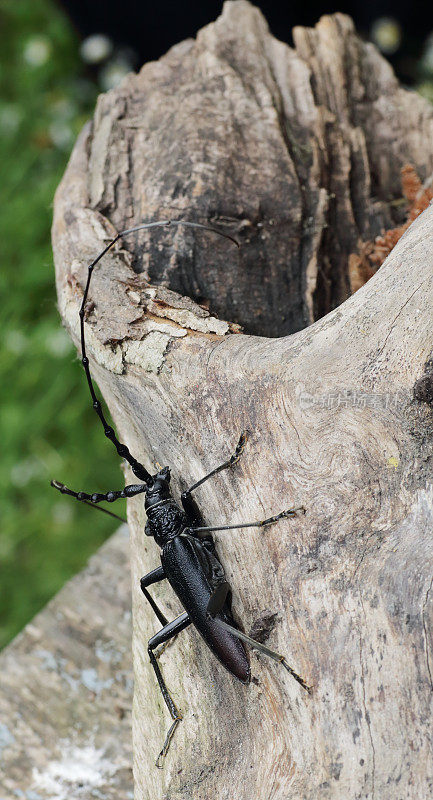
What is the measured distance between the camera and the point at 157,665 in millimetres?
2420

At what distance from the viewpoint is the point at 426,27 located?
6.07m

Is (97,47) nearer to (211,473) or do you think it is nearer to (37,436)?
(37,436)

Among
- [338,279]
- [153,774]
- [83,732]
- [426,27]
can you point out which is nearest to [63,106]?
[426,27]

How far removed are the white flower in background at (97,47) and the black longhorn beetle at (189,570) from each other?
14.2 ft

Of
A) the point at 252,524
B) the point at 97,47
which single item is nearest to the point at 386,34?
the point at 97,47

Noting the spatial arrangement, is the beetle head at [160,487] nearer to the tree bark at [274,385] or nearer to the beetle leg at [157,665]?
A: the tree bark at [274,385]

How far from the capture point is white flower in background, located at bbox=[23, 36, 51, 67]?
20.0 feet

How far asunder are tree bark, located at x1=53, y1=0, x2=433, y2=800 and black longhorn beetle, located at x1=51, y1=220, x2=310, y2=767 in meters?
0.04

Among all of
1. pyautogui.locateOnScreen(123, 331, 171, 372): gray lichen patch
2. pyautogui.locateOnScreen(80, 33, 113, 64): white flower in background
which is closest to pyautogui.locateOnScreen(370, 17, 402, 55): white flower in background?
pyautogui.locateOnScreen(80, 33, 113, 64): white flower in background

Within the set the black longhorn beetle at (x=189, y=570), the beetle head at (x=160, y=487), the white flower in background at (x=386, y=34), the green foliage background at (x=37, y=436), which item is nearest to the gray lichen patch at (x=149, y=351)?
the black longhorn beetle at (x=189, y=570)

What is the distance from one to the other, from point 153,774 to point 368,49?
349 centimetres

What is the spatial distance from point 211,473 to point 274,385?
35 cm

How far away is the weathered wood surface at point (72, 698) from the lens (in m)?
3.08

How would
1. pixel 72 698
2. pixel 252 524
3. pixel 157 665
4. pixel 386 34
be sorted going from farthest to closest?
pixel 386 34, pixel 72 698, pixel 157 665, pixel 252 524
